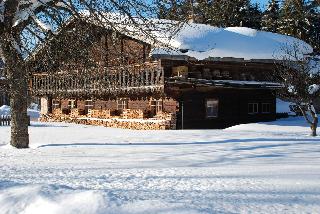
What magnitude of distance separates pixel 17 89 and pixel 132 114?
18.4 metres

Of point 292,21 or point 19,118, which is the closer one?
point 19,118

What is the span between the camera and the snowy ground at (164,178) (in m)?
6.53

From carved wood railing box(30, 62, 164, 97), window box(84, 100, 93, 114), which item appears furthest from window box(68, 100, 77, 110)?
carved wood railing box(30, 62, 164, 97)

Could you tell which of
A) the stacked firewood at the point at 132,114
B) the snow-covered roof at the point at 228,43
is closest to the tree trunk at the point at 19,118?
the snow-covered roof at the point at 228,43

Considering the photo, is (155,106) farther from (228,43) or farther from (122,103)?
(228,43)

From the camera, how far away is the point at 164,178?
916cm

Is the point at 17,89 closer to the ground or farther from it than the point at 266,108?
farther from it

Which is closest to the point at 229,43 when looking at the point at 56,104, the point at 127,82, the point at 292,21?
the point at 127,82

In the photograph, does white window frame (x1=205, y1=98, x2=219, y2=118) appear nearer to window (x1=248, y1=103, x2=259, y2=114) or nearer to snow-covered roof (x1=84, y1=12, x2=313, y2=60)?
window (x1=248, y1=103, x2=259, y2=114)

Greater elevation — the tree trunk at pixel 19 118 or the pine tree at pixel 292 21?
the pine tree at pixel 292 21

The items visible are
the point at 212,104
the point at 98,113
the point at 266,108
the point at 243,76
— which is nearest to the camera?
the point at 212,104

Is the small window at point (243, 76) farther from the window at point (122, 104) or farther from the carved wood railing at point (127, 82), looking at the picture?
the window at point (122, 104)

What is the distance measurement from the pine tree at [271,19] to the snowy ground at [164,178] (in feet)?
128

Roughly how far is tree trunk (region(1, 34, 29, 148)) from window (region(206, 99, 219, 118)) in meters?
17.0
